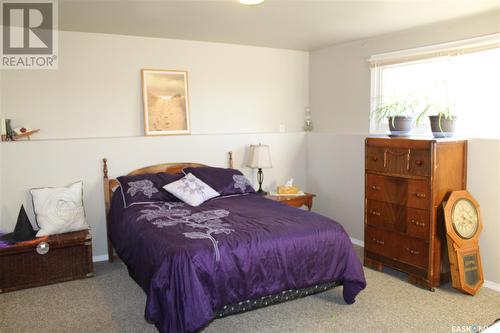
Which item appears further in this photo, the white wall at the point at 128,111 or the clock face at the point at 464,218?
the white wall at the point at 128,111

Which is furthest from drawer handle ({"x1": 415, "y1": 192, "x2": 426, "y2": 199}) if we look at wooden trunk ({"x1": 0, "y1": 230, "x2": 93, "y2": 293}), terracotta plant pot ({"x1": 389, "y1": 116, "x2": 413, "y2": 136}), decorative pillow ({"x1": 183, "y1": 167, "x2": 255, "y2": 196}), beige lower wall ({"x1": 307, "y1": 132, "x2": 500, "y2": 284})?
wooden trunk ({"x1": 0, "y1": 230, "x2": 93, "y2": 293})

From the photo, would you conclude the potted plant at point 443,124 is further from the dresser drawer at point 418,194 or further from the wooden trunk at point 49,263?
the wooden trunk at point 49,263

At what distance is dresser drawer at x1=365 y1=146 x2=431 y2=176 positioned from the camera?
138 inches

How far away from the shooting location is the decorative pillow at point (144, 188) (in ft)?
13.0

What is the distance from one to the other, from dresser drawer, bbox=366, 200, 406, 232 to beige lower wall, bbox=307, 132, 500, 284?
64cm

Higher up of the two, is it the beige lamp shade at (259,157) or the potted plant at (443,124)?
the potted plant at (443,124)

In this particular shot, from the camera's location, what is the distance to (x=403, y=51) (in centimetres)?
429

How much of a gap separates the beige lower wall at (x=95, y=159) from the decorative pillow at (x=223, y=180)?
32 cm

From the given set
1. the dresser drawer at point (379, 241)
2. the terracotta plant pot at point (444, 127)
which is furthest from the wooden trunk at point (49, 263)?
the terracotta plant pot at point (444, 127)

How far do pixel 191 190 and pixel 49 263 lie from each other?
1391mm

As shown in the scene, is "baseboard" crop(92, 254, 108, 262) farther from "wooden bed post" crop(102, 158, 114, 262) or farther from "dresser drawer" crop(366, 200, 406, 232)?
"dresser drawer" crop(366, 200, 406, 232)

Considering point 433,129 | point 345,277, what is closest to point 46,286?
point 345,277

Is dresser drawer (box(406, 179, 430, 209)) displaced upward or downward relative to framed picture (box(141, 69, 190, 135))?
downward
